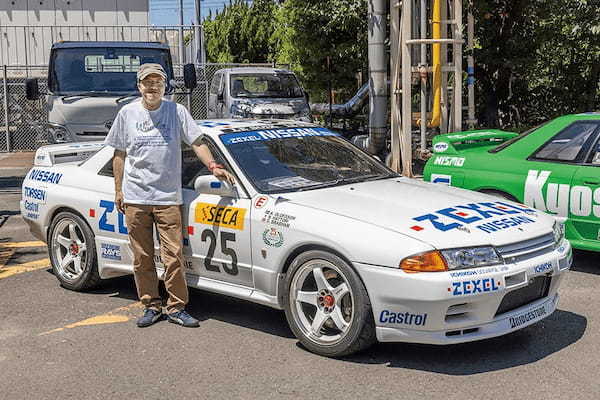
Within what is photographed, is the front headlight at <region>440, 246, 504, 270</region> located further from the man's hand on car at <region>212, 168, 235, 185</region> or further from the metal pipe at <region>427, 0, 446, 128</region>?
the metal pipe at <region>427, 0, 446, 128</region>

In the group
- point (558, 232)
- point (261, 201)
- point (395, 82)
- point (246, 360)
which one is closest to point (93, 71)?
point (395, 82)

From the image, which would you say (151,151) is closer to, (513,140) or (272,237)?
(272,237)

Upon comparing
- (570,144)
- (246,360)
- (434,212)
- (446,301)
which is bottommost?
(246,360)

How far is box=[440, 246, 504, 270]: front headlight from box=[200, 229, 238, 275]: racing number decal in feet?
4.88

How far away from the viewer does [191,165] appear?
19.5ft

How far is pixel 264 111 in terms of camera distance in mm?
16656

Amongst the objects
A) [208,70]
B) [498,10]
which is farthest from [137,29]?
[498,10]

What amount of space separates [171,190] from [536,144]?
349 centimetres

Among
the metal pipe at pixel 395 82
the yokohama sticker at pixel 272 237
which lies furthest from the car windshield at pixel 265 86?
the yokohama sticker at pixel 272 237

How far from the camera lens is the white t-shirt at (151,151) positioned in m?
5.57

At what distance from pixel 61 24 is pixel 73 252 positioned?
16737mm

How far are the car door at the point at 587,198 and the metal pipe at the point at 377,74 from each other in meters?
7.23

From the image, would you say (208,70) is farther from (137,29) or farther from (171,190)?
(171,190)

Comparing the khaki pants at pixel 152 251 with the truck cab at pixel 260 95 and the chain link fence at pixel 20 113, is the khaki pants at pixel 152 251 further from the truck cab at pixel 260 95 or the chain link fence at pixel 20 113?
the chain link fence at pixel 20 113
